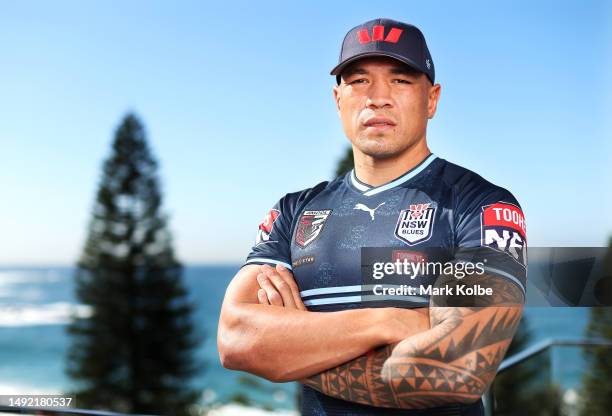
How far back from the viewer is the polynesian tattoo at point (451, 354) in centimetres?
129

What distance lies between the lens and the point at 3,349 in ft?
152

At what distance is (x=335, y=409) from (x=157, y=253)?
23.6 m

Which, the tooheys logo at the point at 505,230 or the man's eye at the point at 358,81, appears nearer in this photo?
the tooheys logo at the point at 505,230

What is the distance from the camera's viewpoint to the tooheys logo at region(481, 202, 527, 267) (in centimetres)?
131

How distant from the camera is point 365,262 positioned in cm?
143

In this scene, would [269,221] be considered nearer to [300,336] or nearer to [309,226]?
[309,226]

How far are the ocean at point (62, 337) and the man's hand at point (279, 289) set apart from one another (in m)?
25.8

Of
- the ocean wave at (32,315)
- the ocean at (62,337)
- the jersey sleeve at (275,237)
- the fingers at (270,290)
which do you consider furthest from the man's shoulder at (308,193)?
the ocean wave at (32,315)

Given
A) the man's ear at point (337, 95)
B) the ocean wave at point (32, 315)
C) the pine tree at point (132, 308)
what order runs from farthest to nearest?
the ocean wave at point (32, 315)
the pine tree at point (132, 308)
the man's ear at point (337, 95)

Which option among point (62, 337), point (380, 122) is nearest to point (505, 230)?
point (380, 122)

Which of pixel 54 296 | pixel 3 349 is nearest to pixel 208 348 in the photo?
pixel 3 349

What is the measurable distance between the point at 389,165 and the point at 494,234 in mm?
319

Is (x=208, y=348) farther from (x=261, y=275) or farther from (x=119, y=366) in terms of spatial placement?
(x=261, y=275)

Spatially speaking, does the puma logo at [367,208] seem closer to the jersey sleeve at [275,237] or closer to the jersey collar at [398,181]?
the jersey collar at [398,181]
